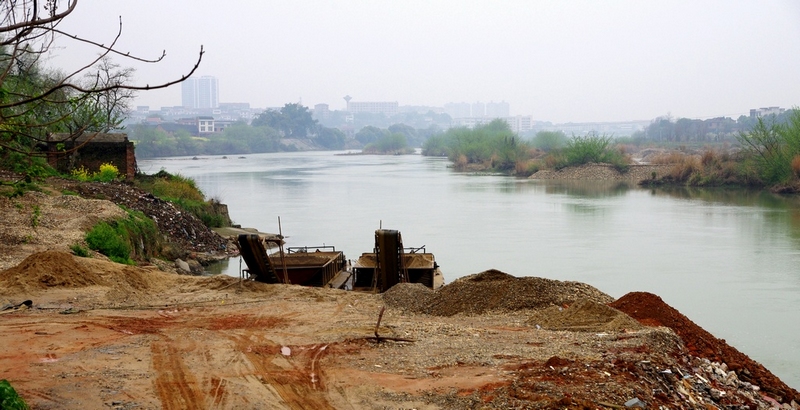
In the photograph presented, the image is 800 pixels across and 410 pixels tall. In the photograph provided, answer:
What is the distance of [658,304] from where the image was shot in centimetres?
1085

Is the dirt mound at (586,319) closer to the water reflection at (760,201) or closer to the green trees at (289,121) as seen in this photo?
the water reflection at (760,201)

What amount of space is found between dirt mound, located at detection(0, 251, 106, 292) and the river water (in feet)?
24.9

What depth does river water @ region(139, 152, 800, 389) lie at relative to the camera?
1700cm

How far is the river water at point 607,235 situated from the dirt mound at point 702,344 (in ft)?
6.77

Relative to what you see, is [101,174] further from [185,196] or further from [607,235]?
[607,235]

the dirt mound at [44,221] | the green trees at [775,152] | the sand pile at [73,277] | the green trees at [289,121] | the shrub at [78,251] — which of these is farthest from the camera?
the green trees at [289,121]

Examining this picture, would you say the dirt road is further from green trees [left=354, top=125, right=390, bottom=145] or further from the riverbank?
green trees [left=354, top=125, right=390, bottom=145]

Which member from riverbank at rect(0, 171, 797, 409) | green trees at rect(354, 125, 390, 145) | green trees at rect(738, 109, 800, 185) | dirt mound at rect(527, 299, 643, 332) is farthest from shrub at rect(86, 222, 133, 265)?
green trees at rect(354, 125, 390, 145)

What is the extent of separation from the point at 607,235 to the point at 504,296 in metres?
17.2

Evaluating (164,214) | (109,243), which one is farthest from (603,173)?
(109,243)

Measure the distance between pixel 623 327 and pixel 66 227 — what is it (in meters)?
12.8

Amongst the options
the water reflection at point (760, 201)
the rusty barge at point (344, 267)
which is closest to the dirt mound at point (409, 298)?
the rusty barge at point (344, 267)

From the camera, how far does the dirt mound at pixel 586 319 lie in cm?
984

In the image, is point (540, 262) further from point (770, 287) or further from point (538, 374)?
point (538, 374)
